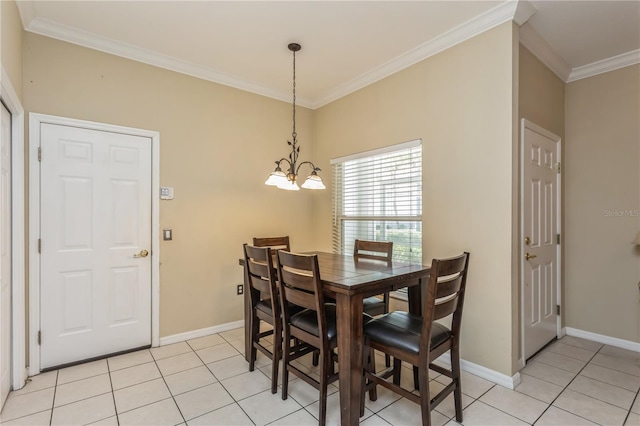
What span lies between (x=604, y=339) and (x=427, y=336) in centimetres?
264

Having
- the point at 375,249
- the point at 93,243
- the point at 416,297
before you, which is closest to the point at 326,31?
the point at 375,249

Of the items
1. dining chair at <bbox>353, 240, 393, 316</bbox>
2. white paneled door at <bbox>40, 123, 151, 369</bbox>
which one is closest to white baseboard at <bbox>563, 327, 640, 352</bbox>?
dining chair at <bbox>353, 240, 393, 316</bbox>

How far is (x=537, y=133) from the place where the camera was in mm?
2766

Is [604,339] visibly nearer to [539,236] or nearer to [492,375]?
[539,236]

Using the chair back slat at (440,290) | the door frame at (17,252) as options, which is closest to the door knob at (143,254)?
the door frame at (17,252)

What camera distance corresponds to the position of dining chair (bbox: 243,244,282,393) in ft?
7.24

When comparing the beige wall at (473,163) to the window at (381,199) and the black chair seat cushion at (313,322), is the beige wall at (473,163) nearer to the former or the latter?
the window at (381,199)

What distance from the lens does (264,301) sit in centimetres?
259

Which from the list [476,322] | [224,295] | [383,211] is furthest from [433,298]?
[224,295]

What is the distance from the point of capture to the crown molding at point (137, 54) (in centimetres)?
253

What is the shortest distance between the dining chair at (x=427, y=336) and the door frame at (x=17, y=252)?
242cm

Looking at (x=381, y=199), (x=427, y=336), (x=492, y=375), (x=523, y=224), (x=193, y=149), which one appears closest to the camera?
(x=427, y=336)

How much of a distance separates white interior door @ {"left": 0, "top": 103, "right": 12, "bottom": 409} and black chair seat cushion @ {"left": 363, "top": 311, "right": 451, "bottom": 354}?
232 centimetres

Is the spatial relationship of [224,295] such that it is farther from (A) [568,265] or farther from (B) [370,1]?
(A) [568,265]
